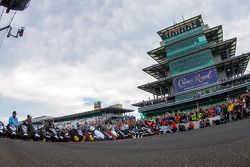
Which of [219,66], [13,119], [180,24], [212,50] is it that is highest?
[180,24]

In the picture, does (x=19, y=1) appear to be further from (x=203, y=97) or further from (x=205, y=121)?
(x=203, y=97)

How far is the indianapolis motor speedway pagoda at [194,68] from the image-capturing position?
167ft

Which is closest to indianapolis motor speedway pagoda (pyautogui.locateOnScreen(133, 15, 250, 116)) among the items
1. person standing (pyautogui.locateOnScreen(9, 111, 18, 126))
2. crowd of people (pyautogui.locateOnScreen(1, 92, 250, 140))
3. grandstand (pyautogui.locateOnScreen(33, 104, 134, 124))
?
grandstand (pyautogui.locateOnScreen(33, 104, 134, 124))

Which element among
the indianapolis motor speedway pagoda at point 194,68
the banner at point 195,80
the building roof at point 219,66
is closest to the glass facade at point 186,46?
the indianapolis motor speedway pagoda at point 194,68

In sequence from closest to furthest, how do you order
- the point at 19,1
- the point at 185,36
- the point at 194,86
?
the point at 19,1 → the point at 194,86 → the point at 185,36

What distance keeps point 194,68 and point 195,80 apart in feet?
9.47

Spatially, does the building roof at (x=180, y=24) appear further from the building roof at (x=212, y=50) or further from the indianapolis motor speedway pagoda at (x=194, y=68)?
the building roof at (x=212, y=50)

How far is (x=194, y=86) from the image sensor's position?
53.5 m

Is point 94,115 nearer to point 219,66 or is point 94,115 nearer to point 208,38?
point 219,66

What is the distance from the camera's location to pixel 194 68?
181ft

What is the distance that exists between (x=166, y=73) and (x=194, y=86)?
10.1m

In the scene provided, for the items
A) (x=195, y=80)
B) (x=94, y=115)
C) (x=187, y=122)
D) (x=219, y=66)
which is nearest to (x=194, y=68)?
(x=195, y=80)

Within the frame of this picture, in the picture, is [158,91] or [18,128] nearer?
[18,128]

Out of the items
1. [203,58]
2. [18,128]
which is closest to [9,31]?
[18,128]
